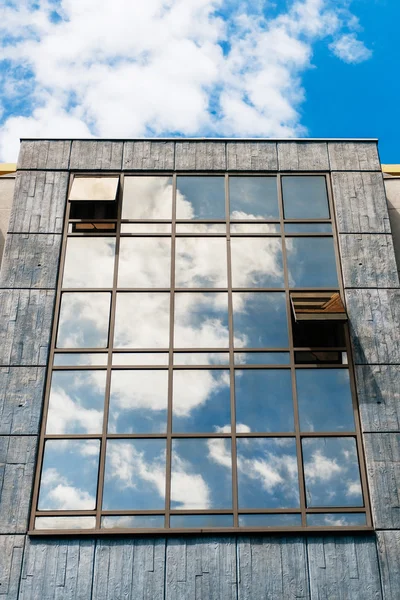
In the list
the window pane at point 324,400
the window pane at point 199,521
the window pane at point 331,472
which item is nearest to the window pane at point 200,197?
the window pane at point 324,400

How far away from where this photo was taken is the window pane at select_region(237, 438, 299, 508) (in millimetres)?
11852

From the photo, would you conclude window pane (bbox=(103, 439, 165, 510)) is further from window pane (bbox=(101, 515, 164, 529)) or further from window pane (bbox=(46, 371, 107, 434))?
window pane (bbox=(46, 371, 107, 434))

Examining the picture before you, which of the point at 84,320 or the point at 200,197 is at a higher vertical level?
the point at 200,197

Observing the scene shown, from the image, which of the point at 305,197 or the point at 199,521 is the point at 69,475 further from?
the point at 305,197

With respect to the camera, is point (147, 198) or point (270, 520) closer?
point (270, 520)

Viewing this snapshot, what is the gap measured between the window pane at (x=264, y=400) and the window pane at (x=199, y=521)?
5.52 feet

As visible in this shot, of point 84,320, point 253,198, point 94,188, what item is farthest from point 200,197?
point 84,320

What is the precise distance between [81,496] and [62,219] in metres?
6.15

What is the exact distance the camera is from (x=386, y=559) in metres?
11.3

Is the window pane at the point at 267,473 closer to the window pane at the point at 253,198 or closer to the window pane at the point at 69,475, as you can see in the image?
the window pane at the point at 69,475

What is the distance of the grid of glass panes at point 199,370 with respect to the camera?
38.9 feet

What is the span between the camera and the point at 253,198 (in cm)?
1504

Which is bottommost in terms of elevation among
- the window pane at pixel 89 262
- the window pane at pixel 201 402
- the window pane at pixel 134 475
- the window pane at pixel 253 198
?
the window pane at pixel 134 475

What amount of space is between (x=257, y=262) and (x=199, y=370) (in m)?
2.86
